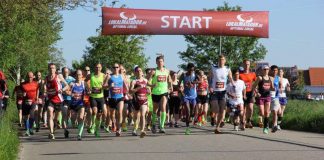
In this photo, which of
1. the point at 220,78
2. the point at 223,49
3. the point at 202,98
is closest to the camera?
the point at 220,78

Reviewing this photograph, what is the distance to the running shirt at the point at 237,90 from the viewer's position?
18812 millimetres

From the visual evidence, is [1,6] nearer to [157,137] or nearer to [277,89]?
[157,137]

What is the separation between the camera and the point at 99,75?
17047 millimetres

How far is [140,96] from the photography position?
16.7 meters

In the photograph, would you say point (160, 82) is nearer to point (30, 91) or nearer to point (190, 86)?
point (190, 86)

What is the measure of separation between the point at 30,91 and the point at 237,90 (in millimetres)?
5704

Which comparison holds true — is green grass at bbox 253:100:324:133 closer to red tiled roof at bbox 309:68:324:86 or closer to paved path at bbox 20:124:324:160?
paved path at bbox 20:124:324:160

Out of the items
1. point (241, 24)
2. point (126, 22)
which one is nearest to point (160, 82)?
point (126, 22)

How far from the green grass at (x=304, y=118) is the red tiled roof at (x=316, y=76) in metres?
132

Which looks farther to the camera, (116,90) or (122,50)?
(122,50)

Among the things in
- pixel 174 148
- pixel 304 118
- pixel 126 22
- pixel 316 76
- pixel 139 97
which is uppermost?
pixel 316 76

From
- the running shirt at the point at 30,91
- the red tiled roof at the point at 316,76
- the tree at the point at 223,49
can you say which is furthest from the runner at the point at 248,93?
the red tiled roof at the point at 316,76

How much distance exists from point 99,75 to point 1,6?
3.77 m

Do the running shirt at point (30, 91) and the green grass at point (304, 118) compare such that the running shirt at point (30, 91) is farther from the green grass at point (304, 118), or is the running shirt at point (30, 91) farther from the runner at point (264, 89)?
the green grass at point (304, 118)
